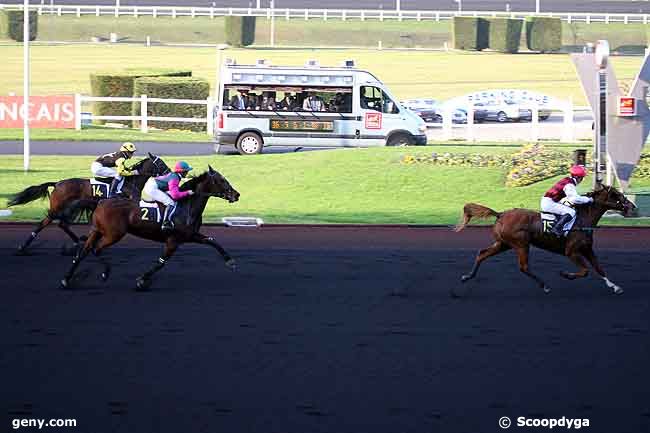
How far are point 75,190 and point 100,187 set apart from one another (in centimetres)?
49

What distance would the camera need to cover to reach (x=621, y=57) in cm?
5512

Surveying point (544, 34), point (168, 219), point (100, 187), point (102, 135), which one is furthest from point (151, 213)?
point (544, 34)

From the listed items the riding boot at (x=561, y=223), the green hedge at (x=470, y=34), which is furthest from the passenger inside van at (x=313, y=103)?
the green hedge at (x=470, y=34)

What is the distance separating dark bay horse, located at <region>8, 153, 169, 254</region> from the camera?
51.9 ft

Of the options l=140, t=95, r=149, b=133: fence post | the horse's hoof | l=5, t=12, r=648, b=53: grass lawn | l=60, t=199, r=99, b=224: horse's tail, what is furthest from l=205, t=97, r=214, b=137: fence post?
l=5, t=12, r=648, b=53: grass lawn

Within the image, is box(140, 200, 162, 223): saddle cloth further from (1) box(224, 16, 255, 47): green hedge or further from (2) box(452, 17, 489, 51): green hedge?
(2) box(452, 17, 489, 51): green hedge

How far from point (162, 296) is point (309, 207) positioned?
28.3 ft

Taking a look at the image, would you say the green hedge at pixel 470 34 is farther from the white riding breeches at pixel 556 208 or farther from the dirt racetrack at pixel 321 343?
the white riding breeches at pixel 556 208

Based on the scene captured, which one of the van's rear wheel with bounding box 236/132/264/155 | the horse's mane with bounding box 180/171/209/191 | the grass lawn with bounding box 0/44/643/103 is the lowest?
the horse's mane with bounding box 180/171/209/191

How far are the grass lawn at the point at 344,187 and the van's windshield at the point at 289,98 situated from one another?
3.09m

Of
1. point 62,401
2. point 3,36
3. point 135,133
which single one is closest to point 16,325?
point 62,401

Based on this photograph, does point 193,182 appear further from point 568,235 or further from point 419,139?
point 419,139

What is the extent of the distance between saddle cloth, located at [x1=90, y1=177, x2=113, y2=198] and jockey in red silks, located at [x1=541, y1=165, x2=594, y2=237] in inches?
239

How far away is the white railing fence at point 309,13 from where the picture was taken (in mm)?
58844
